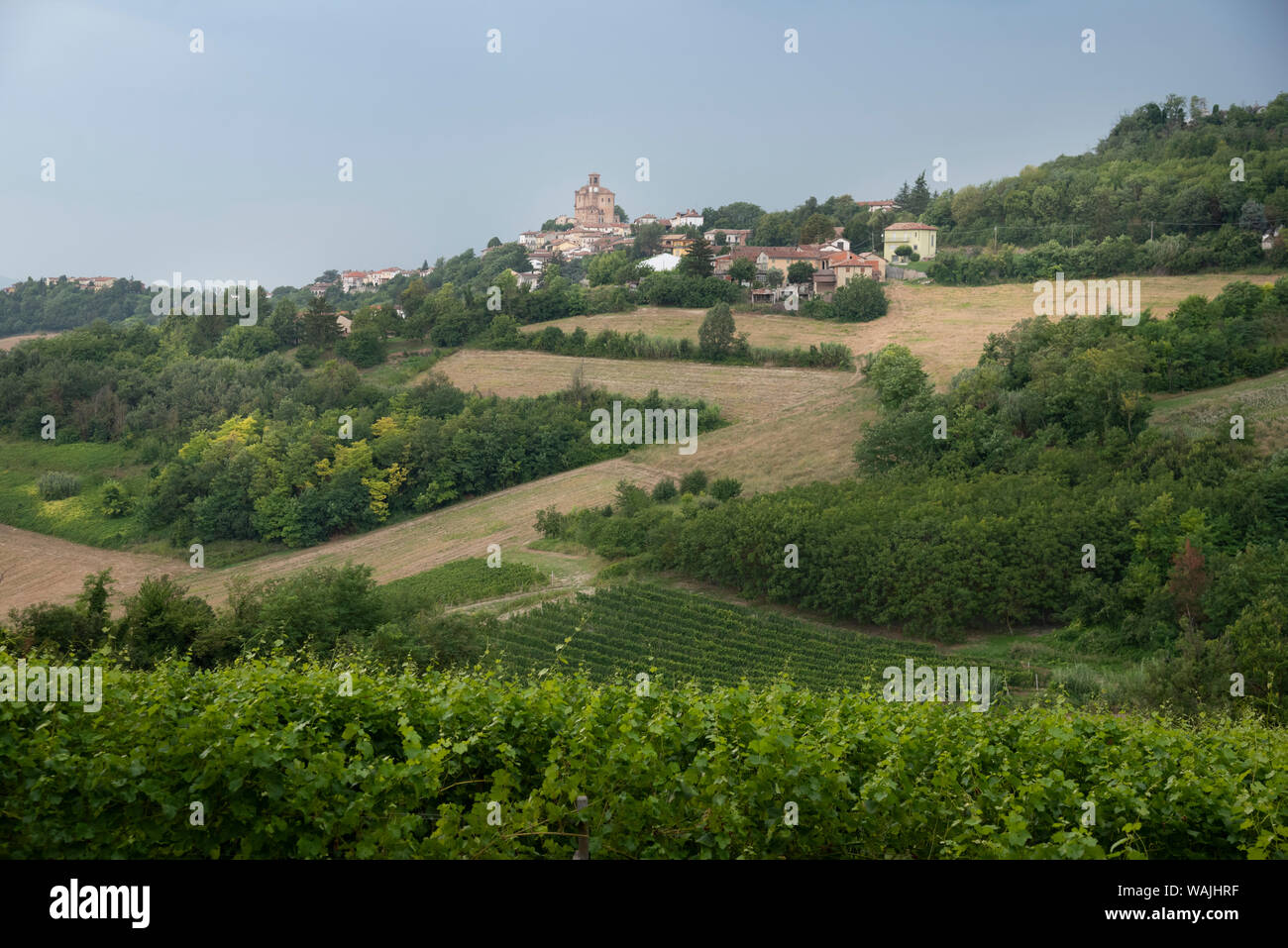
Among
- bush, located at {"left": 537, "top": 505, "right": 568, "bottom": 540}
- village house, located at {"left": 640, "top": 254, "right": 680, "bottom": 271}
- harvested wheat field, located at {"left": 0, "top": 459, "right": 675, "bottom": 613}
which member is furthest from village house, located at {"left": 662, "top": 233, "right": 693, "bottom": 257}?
bush, located at {"left": 537, "top": 505, "right": 568, "bottom": 540}

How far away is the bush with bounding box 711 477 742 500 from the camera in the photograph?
107ft

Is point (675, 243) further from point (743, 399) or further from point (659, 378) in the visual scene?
point (743, 399)

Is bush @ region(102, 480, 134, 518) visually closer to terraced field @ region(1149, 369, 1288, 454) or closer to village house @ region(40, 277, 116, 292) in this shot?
terraced field @ region(1149, 369, 1288, 454)

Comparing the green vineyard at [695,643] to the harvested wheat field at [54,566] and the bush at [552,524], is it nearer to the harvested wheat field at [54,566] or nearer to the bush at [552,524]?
the bush at [552,524]

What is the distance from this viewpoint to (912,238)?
56.3m

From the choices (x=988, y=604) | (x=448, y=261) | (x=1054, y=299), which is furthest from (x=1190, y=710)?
(x=448, y=261)

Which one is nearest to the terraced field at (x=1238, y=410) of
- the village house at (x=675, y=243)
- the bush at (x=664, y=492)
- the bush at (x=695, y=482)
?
the bush at (x=695, y=482)

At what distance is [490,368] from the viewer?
47.1 m

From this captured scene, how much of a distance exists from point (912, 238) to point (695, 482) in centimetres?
2905

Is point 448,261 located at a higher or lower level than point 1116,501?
higher

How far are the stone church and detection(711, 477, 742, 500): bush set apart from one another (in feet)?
275

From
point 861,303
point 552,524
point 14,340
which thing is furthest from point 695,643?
point 14,340
